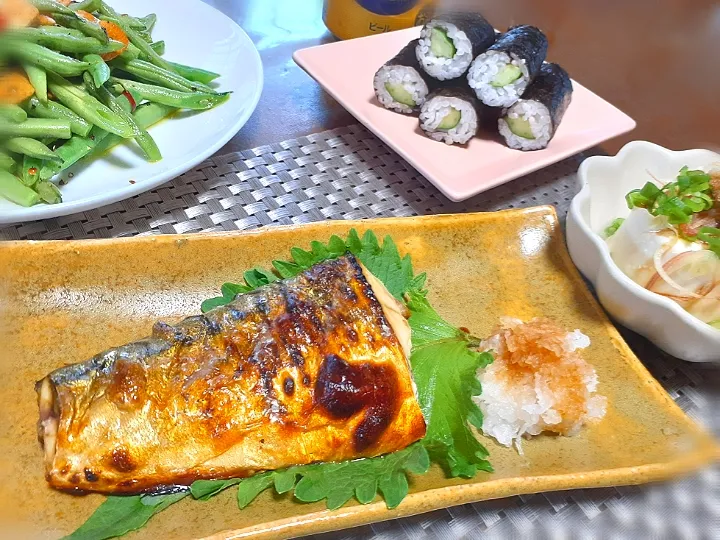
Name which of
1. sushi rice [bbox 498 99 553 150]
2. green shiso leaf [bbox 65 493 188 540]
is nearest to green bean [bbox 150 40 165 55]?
sushi rice [bbox 498 99 553 150]

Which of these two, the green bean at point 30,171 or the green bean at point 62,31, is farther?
the green bean at point 62,31

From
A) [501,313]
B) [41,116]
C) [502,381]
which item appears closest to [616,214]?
Result: [501,313]

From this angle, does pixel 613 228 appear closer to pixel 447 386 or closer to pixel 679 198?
pixel 679 198

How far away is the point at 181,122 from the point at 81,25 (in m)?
0.47

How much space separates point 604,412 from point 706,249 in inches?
24.6

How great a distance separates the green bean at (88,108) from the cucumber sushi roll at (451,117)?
1.19 metres

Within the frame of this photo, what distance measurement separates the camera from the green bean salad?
5.76 ft

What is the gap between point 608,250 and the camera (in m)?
1.77

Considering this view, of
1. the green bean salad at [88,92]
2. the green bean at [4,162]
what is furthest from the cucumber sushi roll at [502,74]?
the green bean at [4,162]

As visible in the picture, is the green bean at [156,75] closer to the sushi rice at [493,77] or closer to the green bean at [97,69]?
the green bean at [97,69]

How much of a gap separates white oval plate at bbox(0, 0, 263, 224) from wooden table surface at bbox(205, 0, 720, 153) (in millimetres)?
240

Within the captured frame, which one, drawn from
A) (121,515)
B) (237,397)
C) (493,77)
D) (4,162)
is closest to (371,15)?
(493,77)

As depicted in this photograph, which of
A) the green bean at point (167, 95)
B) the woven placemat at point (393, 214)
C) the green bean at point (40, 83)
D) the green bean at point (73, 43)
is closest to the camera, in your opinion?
the woven placemat at point (393, 214)

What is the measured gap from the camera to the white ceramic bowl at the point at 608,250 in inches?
61.9
